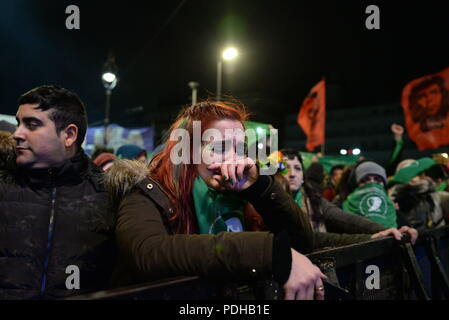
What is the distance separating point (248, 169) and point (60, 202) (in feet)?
3.79

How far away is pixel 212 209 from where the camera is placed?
1.88 meters

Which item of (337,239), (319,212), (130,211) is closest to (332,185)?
(319,212)

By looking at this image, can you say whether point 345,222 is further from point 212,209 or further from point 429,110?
point 429,110

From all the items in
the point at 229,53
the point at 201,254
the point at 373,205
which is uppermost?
the point at 229,53

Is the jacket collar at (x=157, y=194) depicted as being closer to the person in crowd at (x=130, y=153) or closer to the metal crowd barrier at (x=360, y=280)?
the metal crowd barrier at (x=360, y=280)

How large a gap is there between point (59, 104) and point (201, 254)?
149cm

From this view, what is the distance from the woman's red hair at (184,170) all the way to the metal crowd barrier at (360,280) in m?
0.53

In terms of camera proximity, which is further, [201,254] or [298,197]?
[298,197]

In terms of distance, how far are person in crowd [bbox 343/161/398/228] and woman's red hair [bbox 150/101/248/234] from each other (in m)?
2.66

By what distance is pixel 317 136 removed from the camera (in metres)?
12.8

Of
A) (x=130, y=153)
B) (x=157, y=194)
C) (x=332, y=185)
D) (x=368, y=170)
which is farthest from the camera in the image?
(x=332, y=185)

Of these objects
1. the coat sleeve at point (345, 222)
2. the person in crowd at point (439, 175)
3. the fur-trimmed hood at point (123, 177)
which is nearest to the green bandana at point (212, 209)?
the fur-trimmed hood at point (123, 177)

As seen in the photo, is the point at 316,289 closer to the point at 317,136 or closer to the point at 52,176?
the point at 52,176
